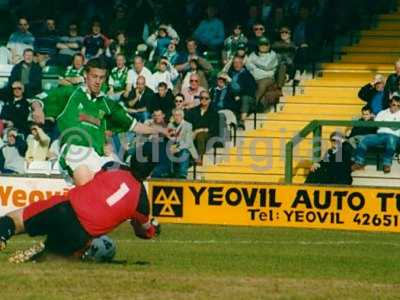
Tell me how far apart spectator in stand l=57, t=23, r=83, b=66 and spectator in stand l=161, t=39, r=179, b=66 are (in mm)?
2309

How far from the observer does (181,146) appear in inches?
931

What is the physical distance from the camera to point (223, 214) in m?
21.0

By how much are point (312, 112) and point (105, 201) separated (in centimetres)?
1273

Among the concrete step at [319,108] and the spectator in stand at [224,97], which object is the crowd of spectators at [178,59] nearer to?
the spectator in stand at [224,97]

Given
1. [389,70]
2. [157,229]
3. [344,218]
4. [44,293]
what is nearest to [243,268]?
[157,229]

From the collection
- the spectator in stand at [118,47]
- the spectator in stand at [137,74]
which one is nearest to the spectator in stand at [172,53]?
the spectator in stand at [137,74]

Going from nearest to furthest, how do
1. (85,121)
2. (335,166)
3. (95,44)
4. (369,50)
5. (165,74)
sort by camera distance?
1. (85,121)
2. (335,166)
3. (165,74)
4. (369,50)
5. (95,44)

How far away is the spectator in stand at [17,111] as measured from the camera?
85.8 ft

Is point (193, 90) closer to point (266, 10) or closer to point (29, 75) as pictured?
point (266, 10)

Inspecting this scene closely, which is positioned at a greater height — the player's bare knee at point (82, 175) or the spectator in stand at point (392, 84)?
the spectator in stand at point (392, 84)

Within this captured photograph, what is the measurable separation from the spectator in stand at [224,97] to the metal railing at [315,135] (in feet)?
11.4

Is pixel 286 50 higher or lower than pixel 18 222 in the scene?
higher

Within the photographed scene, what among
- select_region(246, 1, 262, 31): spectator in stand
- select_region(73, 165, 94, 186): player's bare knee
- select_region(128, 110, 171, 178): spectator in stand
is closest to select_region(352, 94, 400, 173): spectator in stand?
select_region(128, 110, 171, 178): spectator in stand

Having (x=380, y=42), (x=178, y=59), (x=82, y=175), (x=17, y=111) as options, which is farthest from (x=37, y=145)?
(x=82, y=175)
